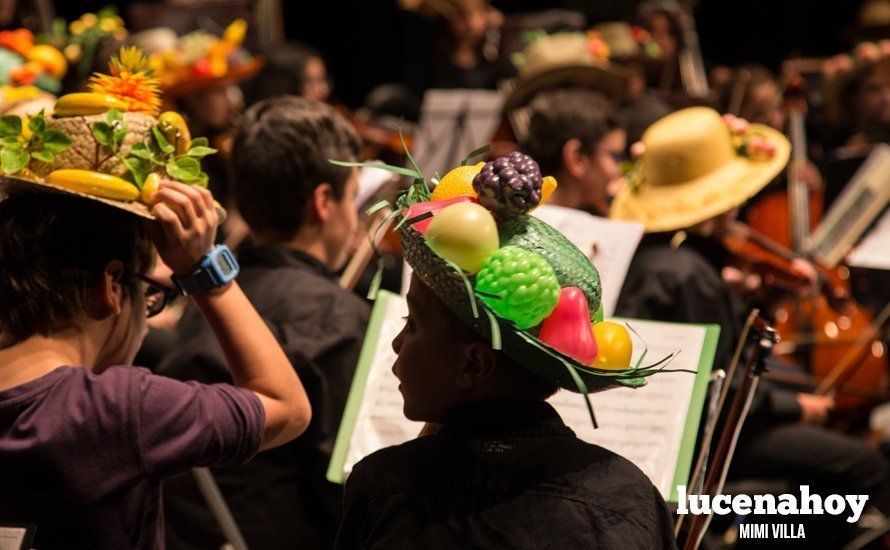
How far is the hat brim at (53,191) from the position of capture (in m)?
1.62

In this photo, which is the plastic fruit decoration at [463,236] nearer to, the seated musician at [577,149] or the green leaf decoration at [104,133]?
the green leaf decoration at [104,133]

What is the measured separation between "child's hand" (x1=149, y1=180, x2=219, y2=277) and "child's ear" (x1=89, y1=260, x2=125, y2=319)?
0.25 feet

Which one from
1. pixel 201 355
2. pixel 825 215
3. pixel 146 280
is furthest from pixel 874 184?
pixel 146 280

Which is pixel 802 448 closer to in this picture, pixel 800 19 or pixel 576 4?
pixel 576 4

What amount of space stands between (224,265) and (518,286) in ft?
1.89

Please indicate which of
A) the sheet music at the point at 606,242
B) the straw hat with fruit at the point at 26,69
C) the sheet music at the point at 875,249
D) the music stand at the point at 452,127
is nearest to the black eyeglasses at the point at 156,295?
the sheet music at the point at 606,242

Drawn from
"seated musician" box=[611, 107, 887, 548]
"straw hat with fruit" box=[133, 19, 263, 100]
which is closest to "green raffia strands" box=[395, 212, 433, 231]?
"seated musician" box=[611, 107, 887, 548]

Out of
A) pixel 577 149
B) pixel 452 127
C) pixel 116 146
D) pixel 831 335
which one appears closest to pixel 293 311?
pixel 116 146

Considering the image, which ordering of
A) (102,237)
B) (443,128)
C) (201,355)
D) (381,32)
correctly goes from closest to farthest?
(102,237), (201,355), (443,128), (381,32)

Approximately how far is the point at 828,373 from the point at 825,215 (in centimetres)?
65

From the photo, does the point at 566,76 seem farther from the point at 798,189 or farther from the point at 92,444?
the point at 92,444

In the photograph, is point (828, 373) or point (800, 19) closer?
point (828, 373)

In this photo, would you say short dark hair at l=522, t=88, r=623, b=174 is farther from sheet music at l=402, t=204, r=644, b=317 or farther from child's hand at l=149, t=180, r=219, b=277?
child's hand at l=149, t=180, r=219, b=277

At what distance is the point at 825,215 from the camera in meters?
4.18
